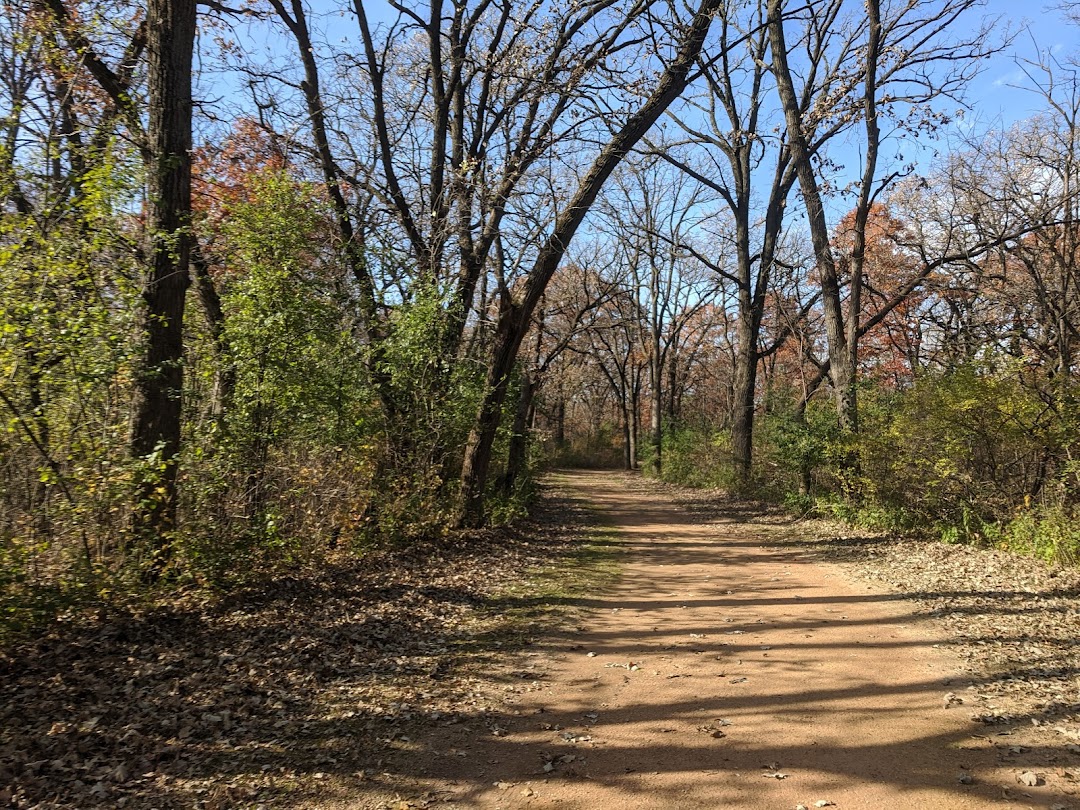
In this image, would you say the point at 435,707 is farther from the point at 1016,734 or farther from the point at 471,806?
the point at 1016,734

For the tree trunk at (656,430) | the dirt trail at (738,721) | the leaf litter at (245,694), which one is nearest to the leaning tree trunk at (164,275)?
the leaf litter at (245,694)

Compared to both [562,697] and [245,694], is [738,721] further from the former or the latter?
[245,694]

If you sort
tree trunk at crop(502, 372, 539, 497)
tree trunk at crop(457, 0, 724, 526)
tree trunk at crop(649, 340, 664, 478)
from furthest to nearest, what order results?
1. tree trunk at crop(649, 340, 664, 478)
2. tree trunk at crop(502, 372, 539, 497)
3. tree trunk at crop(457, 0, 724, 526)

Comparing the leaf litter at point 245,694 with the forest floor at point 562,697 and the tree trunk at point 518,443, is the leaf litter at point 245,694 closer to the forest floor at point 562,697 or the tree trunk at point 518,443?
the forest floor at point 562,697

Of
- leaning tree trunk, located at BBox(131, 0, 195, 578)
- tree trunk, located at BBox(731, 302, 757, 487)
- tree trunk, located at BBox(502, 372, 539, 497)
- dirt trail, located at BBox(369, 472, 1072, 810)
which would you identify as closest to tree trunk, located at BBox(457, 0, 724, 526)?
tree trunk, located at BBox(502, 372, 539, 497)

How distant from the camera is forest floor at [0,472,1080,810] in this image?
3.69 meters

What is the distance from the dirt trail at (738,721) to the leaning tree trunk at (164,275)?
12.1 feet

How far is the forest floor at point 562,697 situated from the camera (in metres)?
3.69

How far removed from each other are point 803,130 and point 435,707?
1371cm

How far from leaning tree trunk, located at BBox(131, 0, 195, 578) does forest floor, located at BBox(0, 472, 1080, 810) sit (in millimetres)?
1011

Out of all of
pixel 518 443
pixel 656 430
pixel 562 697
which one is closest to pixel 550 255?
pixel 518 443

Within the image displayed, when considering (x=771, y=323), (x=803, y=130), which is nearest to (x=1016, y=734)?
(x=803, y=130)

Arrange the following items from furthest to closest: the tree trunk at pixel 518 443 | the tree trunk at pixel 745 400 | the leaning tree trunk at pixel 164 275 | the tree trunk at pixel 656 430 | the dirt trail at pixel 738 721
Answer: the tree trunk at pixel 656 430, the tree trunk at pixel 745 400, the tree trunk at pixel 518 443, the leaning tree trunk at pixel 164 275, the dirt trail at pixel 738 721

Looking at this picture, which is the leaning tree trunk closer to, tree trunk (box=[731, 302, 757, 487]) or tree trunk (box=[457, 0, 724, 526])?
tree trunk (box=[457, 0, 724, 526])
